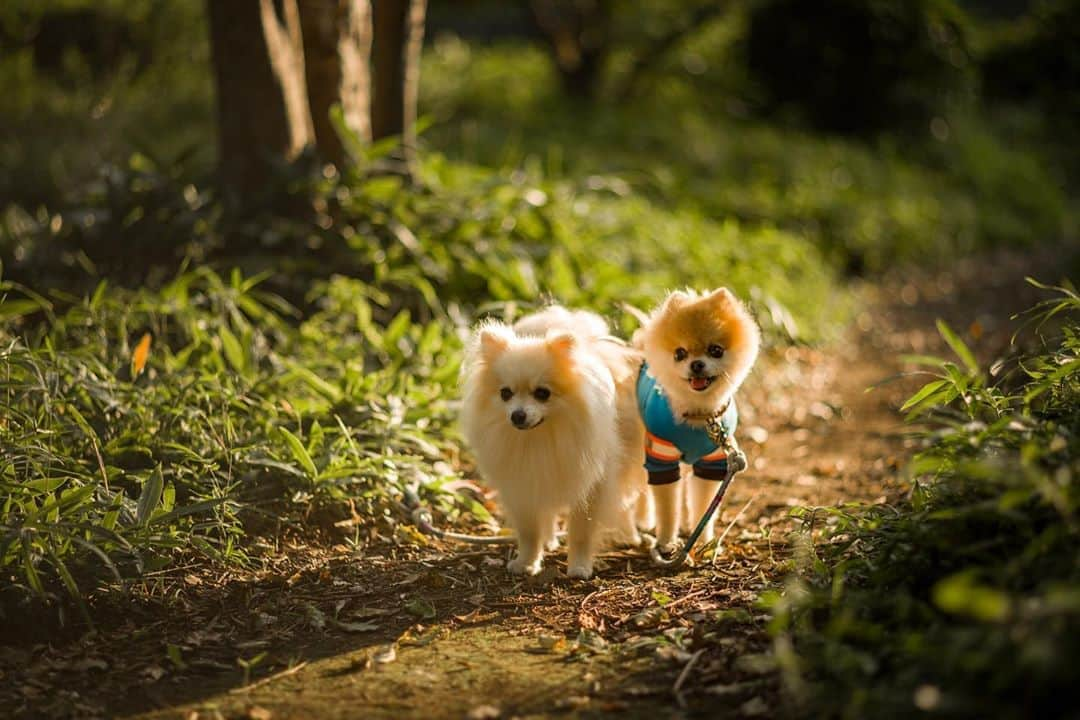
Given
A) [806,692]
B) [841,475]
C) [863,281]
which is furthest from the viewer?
[863,281]

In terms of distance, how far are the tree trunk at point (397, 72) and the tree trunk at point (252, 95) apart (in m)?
1.02

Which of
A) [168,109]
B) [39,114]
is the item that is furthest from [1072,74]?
[39,114]

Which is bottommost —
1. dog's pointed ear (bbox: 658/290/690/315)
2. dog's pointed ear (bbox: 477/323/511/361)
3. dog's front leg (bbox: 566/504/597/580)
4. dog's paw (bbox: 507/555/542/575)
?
dog's paw (bbox: 507/555/542/575)

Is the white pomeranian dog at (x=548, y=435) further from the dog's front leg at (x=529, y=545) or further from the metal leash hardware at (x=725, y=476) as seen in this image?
the metal leash hardware at (x=725, y=476)

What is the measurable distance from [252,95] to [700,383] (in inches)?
144

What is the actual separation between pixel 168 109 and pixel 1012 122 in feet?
38.9

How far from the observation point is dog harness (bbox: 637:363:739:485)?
12.1 ft

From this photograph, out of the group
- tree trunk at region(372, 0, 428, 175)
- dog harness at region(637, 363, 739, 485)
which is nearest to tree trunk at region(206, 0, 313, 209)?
tree trunk at region(372, 0, 428, 175)

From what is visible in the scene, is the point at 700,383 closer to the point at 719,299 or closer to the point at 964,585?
the point at 719,299

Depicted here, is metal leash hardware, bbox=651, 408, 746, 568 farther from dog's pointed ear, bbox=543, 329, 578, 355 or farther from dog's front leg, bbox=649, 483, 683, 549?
dog's pointed ear, bbox=543, 329, 578, 355

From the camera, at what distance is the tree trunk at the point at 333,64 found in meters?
6.46

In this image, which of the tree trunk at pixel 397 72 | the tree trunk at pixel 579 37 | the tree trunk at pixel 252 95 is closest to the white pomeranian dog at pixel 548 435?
the tree trunk at pixel 252 95

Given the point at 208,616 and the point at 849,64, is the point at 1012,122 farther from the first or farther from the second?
the point at 208,616

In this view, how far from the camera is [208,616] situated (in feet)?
11.3
